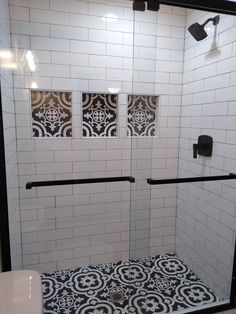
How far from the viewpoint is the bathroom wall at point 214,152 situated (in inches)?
69.1

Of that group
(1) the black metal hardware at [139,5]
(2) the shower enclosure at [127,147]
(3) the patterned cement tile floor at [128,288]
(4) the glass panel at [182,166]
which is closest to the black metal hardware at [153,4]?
(1) the black metal hardware at [139,5]

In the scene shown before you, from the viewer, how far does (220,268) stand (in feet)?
6.19

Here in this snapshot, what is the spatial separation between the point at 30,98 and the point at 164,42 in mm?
1268

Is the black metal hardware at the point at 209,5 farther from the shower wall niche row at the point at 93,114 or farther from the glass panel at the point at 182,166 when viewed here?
the shower wall niche row at the point at 93,114

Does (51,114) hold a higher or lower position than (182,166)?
higher

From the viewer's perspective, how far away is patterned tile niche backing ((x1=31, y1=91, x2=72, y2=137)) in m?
1.98

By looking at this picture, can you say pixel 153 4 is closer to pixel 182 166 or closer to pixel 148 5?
pixel 148 5

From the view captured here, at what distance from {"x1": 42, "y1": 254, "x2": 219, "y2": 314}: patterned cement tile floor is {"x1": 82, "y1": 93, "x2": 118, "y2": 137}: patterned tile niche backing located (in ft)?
3.97

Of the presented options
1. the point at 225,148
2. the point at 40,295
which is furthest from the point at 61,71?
the point at 40,295

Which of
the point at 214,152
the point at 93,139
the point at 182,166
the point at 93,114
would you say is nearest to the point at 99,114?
the point at 93,114

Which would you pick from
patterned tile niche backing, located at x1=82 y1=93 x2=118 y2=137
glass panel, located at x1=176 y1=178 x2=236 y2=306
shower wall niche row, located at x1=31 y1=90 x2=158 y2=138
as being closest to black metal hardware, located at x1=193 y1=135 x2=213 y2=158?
glass panel, located at x1=176 y1=178 x2=236 y2=306

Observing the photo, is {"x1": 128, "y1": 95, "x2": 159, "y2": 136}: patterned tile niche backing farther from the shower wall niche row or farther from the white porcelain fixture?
the white porcelain fixture

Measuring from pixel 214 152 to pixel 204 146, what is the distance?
115 millimetres

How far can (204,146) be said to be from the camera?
78.3 inches
